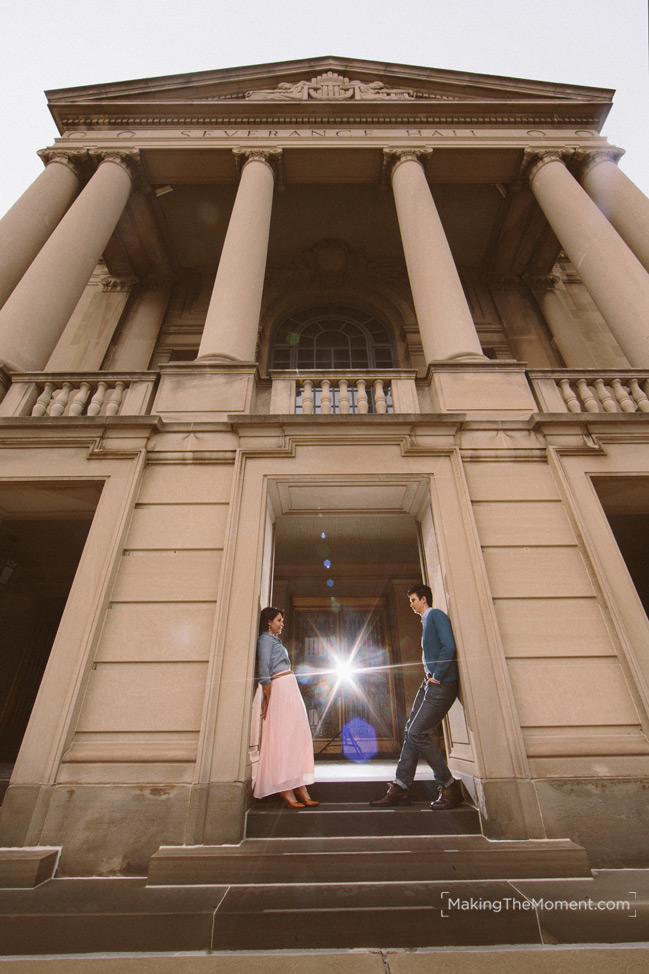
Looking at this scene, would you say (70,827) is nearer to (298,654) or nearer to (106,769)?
(106,769)

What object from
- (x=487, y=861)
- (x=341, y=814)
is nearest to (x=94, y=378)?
(x=341, y=814)

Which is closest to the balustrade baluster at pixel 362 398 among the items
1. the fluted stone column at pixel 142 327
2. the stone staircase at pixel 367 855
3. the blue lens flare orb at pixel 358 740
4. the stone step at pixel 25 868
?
the stone staircase at pixel 367 855

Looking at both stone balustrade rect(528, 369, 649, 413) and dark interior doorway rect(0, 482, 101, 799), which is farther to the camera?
dark interior doorway rect(0, 482, 101, 799)

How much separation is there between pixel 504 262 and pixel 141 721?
543 inches

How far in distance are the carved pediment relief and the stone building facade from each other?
15 cm

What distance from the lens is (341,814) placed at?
395cm

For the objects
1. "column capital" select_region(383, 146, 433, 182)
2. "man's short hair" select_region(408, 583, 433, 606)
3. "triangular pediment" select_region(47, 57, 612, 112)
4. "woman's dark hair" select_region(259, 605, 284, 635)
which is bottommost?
"woman's dark hair" select_region(259, 605, 284, 635)

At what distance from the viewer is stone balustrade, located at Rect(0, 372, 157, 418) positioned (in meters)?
6.03

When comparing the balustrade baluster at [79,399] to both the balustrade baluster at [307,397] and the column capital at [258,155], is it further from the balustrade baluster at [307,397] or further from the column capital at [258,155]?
the column capital at [258,155]

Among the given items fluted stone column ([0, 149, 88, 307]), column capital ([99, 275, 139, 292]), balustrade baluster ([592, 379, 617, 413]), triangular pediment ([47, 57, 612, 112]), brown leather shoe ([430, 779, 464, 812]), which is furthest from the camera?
column capital ([99, 275, 139, 292])

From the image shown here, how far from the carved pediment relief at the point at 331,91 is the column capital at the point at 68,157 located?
434 centimetres

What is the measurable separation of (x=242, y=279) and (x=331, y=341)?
5.06 meters

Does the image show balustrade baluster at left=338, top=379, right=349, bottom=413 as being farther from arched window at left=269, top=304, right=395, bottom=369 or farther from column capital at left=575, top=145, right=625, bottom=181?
column capital at left=575, top=145, right=625, bottom=181

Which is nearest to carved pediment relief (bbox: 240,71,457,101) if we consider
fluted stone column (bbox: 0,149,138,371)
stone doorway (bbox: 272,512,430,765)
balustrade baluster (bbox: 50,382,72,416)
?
fluted stone column (bbox: 0,149,138,371)
